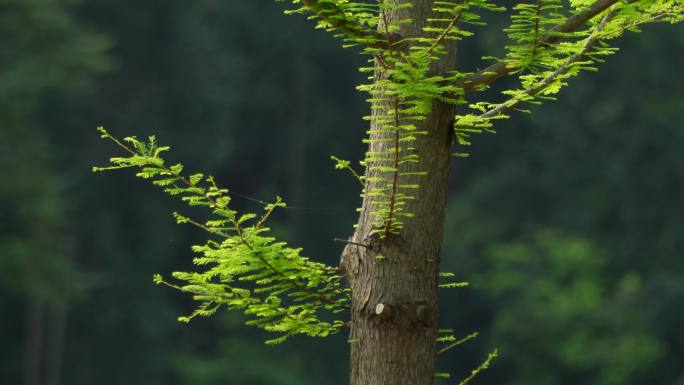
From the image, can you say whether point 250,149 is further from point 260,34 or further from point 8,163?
point 8,163

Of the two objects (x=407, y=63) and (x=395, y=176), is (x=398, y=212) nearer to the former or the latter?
(x=395, y=176)

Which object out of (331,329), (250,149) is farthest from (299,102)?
(331,329)

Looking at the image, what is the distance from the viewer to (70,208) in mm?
25766

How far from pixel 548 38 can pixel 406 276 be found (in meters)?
0.71

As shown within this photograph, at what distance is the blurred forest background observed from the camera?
79.3 ft

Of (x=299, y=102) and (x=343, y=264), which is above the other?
(x=299, y=102)

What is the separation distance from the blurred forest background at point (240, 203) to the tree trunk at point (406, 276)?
1999 cm

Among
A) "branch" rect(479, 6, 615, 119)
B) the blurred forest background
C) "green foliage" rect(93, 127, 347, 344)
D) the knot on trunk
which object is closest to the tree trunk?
the knot on trunk

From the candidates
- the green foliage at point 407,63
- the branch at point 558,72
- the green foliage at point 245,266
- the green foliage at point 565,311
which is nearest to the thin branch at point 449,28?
the green foliage at point 407,63

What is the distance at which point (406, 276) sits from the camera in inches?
144

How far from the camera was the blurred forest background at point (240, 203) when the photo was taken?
24172 mm

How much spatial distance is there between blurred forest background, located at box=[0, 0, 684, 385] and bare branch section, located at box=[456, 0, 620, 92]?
791 inches

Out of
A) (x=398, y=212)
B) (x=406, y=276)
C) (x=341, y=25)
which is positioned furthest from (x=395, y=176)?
(x=341, y=25)

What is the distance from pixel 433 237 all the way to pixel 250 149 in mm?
30144
